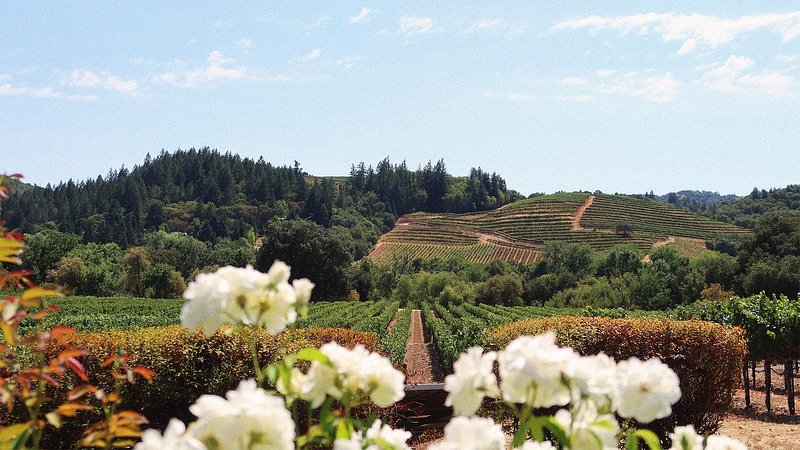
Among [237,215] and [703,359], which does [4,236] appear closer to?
[703,359]

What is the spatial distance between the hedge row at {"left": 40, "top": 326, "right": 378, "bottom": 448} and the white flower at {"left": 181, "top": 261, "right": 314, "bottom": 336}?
14.5 ft

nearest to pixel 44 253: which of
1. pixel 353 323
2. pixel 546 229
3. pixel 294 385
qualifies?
pixel 353 323

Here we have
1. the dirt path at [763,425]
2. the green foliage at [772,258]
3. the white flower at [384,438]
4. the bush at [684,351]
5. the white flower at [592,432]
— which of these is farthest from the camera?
the green foliage at [772,258]

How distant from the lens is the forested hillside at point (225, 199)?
97750mm

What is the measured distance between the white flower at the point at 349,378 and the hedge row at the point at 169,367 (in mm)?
4391

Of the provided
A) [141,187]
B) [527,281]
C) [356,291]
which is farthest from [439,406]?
[141,187]

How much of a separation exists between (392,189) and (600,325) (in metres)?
120

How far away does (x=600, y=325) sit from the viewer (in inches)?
314

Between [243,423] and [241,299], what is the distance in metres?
0.33

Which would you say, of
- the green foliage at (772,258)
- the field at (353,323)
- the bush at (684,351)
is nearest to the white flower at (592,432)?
the bush at (684,351)

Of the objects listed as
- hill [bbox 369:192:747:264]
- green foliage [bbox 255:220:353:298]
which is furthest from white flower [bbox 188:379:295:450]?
hill [bbox 369:192:747:264]

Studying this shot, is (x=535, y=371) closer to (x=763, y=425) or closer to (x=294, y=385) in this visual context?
(x=294, y=385)

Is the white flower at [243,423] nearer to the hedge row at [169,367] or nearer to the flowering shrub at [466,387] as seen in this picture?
the flowering shrub at [466,387]

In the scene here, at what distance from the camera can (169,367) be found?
5863 millimetres
